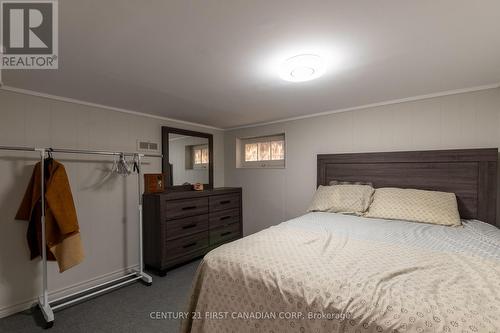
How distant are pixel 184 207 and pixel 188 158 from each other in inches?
35.2

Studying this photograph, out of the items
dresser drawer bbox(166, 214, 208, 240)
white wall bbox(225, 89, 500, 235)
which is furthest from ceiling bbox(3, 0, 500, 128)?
Result: dresser drawer bbox(166, 214, 208, 240)

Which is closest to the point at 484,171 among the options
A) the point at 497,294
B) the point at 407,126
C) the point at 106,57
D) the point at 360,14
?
the point at 407,126

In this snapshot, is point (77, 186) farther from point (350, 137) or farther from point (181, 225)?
point (350, 137)

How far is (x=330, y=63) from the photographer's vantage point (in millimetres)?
1705

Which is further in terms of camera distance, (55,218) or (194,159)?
(194,159)

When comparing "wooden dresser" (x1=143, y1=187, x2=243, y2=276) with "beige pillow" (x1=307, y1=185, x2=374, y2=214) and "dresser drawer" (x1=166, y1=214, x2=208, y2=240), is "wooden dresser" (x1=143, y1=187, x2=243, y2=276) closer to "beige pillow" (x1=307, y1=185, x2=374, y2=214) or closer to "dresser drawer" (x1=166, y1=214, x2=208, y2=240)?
"dresser drawer" (x1=166, y1=214, x2=208, y2=240)

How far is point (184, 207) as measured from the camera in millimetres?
3023

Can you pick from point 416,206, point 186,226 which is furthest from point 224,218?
point 416,206

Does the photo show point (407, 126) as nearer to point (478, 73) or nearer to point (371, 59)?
point (478, 73)

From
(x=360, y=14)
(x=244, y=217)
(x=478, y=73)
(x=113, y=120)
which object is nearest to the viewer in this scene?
(x=360, y=14)

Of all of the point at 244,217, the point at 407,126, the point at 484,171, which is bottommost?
the point at 244,217

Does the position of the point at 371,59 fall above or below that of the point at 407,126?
above

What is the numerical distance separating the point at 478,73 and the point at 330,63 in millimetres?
1290

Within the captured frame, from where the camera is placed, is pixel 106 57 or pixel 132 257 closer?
pixel 106 57
